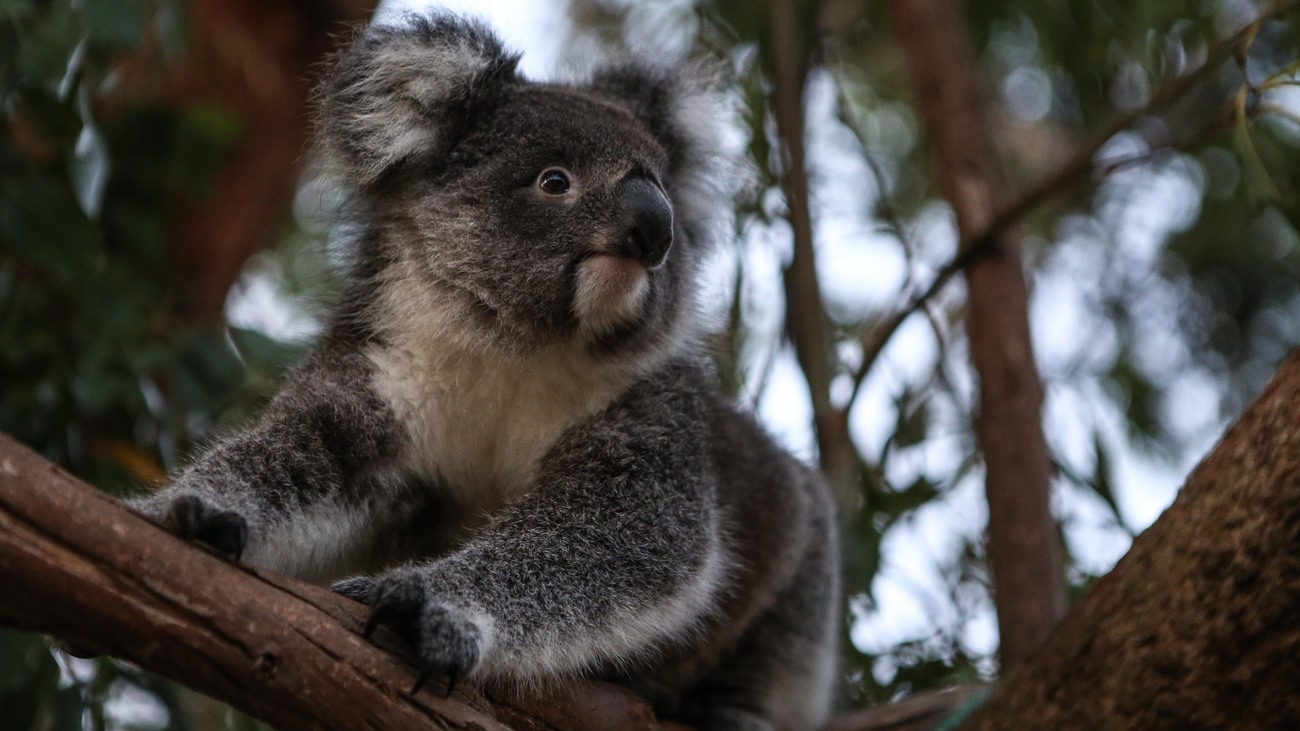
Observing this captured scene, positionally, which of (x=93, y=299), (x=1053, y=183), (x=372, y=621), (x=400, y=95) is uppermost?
(x=1053, y=183)

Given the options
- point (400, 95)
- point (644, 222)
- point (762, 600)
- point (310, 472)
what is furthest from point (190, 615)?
point (762, 600)

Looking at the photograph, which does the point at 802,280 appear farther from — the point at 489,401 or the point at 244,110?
the point at 244,110

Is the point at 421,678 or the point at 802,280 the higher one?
the point at 802,280

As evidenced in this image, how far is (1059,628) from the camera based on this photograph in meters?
2.50

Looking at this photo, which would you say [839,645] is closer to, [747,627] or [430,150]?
[747,627]

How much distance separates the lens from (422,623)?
214 centimetres

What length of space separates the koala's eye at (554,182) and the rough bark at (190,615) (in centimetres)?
108

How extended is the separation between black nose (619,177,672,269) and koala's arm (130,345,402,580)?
641mm

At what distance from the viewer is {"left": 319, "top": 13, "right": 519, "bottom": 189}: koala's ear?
2.94 meters

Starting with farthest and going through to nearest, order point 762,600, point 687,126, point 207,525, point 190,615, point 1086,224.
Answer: point 1086,224 < point 687,126 < point 762,600 < point 207,525 < point 190,615

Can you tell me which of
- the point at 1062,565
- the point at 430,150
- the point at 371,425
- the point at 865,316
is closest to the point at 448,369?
the point at 371,425

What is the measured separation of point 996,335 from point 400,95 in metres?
1.99

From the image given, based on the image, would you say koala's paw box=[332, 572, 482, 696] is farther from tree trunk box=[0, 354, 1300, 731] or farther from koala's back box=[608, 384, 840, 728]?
koala's back box=[608, 384, 840, 728]

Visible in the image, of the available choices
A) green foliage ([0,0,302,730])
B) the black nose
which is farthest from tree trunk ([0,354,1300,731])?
green foliage ([0,0,302,730])
